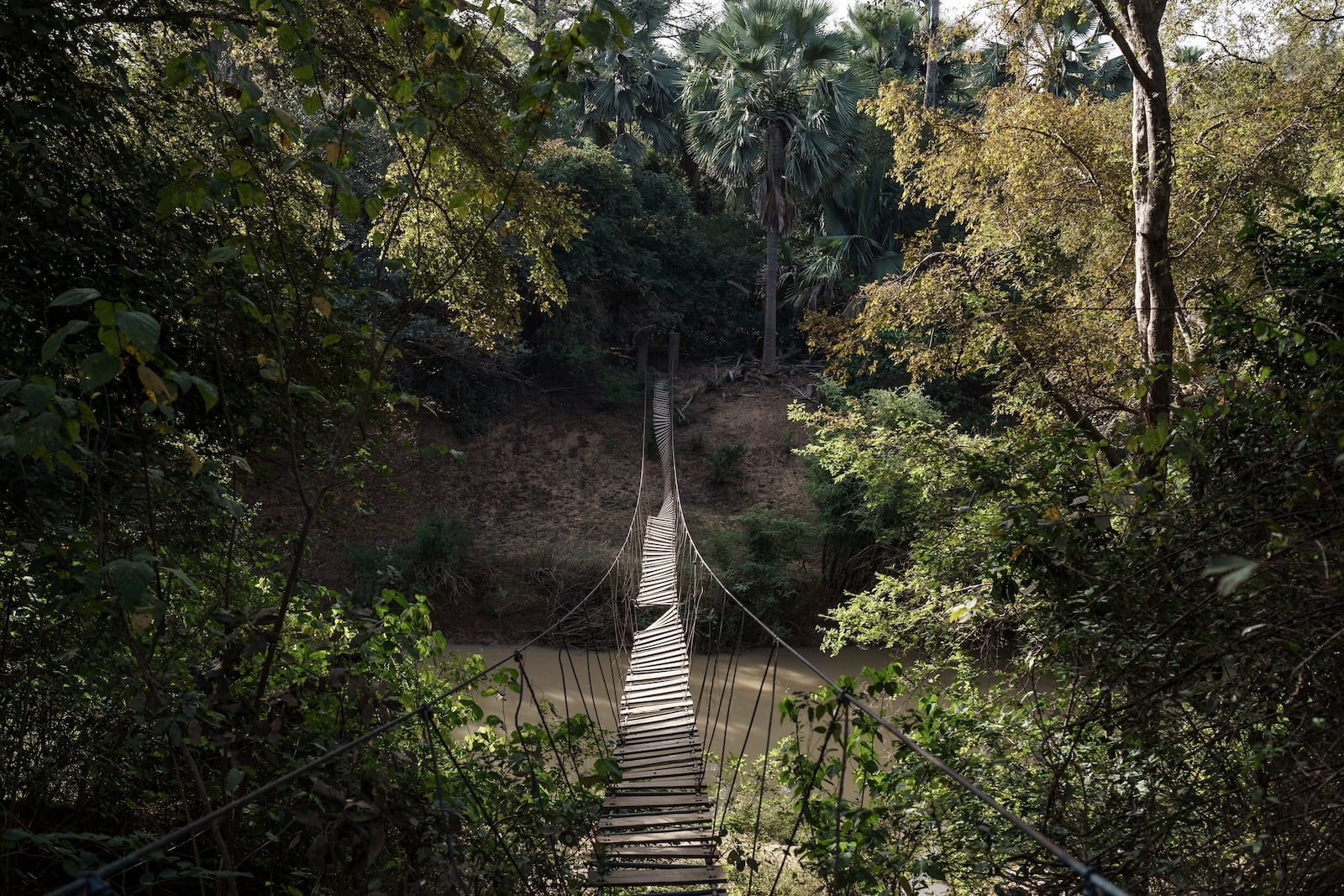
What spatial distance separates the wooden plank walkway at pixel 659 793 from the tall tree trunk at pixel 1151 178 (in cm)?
234

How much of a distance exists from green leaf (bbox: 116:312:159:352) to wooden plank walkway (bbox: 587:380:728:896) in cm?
174

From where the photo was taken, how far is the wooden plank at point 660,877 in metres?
2.32

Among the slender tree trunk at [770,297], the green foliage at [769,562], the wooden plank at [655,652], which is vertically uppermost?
the slender tree trunk at [770,297]

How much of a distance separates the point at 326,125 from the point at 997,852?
7.25 feet

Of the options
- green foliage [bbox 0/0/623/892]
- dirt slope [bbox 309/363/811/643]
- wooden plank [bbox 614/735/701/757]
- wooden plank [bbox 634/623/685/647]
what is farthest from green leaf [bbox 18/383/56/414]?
dirt slope [bbox 309/363/811/643]

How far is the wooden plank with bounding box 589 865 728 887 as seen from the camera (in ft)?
7.63

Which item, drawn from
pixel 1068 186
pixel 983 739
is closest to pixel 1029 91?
pixel 1068 186

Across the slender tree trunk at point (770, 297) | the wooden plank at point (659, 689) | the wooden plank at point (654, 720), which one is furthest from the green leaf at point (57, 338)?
the slender tree trunk at point (770, 297)

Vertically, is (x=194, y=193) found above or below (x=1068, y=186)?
below

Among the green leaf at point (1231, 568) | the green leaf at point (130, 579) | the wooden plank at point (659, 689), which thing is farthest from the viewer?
the wooden plank at point (659, 689)

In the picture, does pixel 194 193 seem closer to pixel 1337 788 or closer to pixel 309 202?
pixel 309 202

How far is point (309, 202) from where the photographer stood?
8.84ft

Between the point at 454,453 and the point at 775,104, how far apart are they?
10.2 meters

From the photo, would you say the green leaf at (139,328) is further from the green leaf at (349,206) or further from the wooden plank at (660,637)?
the wooden plank at (660,637)
